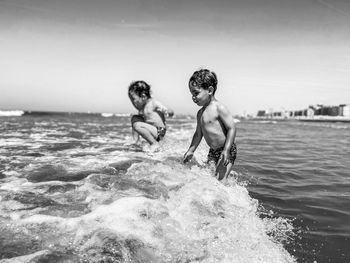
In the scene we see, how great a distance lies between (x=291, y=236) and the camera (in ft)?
9.16

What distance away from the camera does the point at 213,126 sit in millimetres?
4594

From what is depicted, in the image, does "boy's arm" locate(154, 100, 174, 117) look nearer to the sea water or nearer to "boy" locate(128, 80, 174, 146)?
"boy" locate(128, 80, 174, 146)

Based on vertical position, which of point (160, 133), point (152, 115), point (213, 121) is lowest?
point (160, 133)

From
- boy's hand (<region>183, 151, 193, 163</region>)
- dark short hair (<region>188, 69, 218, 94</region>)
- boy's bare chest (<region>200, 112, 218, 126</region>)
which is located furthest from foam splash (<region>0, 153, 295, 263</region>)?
dark short hair (<region>188, 69, 218, 94</region>)

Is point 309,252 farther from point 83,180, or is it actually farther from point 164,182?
point 83,180

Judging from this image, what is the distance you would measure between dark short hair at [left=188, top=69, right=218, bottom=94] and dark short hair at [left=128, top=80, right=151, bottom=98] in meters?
3.95

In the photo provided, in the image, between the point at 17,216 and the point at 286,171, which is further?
the point at 286,171

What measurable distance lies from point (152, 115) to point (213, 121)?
397 cm

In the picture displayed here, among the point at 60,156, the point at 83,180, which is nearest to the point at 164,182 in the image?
the point at 83,180

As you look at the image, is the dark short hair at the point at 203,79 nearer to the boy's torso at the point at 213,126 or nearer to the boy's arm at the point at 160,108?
the boy's torso at the point at 213,126

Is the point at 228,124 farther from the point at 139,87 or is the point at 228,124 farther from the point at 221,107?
the point at 139,87

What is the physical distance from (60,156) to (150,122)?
259 centimetres

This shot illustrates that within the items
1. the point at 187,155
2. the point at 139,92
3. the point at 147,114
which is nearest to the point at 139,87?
the point at 139,92

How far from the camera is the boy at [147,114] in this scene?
26.5 feet
